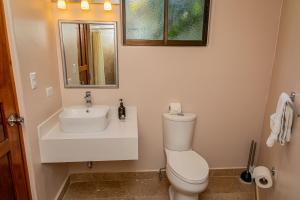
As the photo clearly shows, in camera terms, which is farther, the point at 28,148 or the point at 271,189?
the point at 271,189

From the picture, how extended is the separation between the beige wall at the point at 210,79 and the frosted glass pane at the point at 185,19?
0.12 m

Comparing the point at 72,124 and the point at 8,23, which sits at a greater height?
the point at 8,23

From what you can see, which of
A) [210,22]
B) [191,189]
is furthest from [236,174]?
[210,22]

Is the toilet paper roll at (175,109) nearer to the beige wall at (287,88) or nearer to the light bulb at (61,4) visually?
the beige wall at (287,88)

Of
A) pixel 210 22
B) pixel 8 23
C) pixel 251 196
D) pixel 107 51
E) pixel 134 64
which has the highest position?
pixel 210 22

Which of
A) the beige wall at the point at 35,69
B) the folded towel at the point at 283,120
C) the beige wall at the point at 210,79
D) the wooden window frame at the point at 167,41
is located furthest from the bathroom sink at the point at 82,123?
the folded towel at the point at 283,120

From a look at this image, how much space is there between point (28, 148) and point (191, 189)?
1276mm

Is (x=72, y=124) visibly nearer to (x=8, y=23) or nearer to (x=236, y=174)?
(x=8, y=23)

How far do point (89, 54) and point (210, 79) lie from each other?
1.25 meters

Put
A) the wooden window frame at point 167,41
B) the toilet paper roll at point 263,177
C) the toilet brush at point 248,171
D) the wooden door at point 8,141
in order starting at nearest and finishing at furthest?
1. the wooden door at point 8,141
2. the toilet paper roll at point 263,177
3. the wooden window frame at point 167,41
4. the toilet brush at point 248,171

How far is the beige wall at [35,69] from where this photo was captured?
1266mm

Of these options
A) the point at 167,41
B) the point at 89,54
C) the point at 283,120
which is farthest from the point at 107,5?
the point at 283,120

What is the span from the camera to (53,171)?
1775mm

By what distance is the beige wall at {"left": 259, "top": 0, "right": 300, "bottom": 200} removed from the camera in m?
1.49
